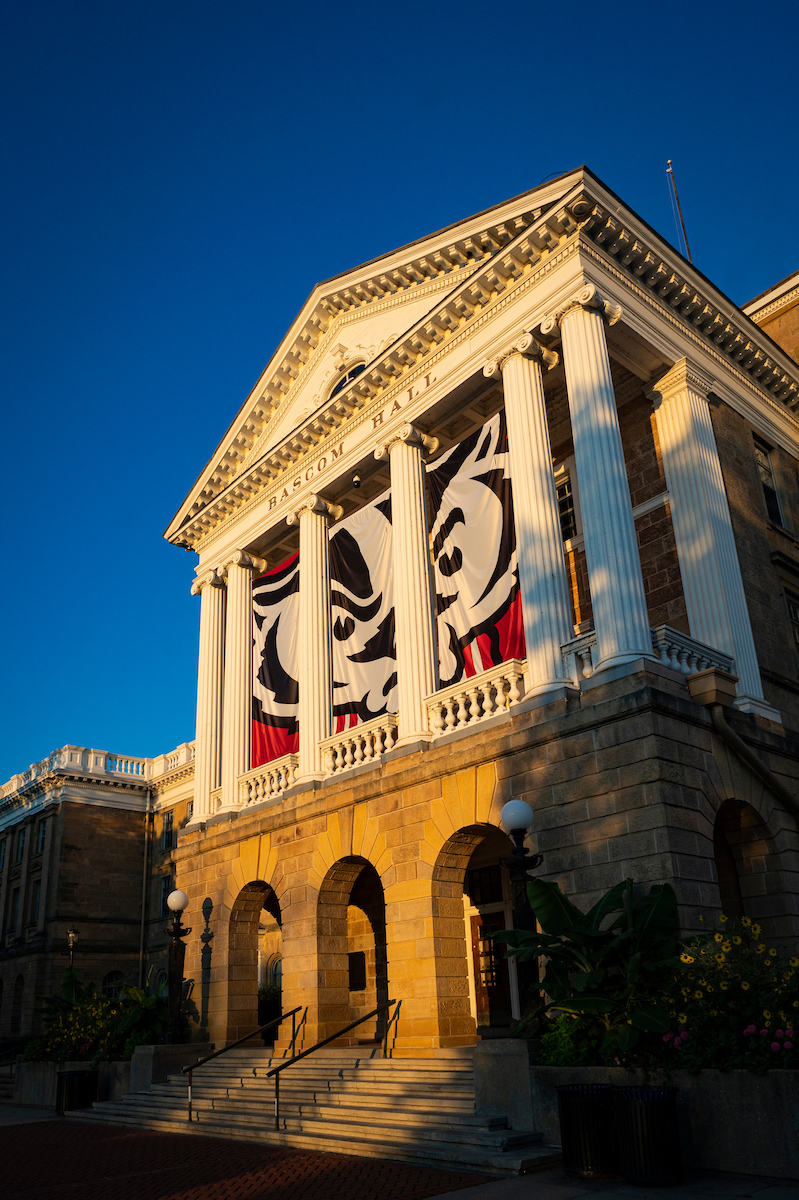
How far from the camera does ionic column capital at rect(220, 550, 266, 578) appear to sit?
24922mm

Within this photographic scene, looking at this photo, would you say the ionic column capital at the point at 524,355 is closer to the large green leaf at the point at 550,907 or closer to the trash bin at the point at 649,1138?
the large green leaf at the point at 550,907

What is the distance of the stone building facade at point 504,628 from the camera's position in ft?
47.1

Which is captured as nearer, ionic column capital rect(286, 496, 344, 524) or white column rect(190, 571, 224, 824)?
ionic column capital rect(286, 496, 344, 524)

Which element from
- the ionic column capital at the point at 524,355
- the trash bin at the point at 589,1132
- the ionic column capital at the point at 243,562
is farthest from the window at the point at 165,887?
the trash bin at the point at 589,1132

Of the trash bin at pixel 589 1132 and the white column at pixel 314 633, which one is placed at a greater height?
the white column at pixel 314 633

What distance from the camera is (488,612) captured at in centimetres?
1706

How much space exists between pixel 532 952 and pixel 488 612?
7.04 meters

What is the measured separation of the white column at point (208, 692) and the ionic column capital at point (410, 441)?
7388 millimetres

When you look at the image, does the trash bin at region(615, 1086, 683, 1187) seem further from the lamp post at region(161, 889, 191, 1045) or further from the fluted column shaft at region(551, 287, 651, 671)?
the lamp post at region(161, 889, 191, 1045)

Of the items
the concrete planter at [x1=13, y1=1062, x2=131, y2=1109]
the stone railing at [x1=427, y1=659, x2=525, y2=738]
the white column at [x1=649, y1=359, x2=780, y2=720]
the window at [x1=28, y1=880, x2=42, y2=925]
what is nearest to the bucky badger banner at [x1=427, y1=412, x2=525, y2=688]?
the stone railing at [x1=427, y1=659, x2=525, y2=738]

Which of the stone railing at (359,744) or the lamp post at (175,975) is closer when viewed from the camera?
the stone railing at (359,744)

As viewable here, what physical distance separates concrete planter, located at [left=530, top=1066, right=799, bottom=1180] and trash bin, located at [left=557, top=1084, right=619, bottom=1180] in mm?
687

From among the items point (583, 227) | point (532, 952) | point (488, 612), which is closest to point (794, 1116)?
point (532, 952)

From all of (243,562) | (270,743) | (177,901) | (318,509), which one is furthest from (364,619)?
(177,901)
